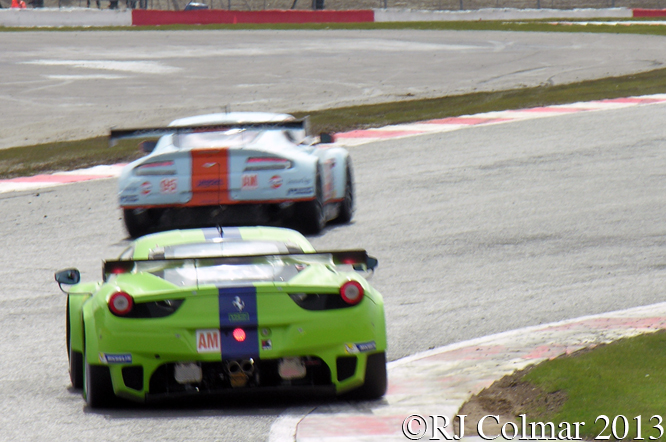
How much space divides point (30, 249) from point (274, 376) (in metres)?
5.71

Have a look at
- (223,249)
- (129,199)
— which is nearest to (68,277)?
(223,249)

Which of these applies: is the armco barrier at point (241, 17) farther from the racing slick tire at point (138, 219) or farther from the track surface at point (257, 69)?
the racing slick tire at point (138, 219)

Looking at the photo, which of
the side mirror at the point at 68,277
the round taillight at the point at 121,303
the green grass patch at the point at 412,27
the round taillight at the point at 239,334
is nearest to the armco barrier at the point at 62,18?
the green grass patch at the point at 412,27

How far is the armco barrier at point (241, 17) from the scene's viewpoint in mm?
40688

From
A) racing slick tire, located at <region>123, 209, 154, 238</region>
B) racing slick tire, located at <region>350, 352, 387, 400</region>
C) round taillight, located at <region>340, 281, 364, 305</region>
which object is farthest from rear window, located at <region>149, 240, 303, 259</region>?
racing slick tire, located at <region>123, 209, 154, 238</region>

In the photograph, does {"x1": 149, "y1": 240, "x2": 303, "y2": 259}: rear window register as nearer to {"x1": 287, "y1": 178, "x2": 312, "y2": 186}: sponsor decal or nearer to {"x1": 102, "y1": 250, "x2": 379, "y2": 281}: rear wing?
{"x1": 102, "y1": 250, "x2": 379, "y2": 281}: rear wing

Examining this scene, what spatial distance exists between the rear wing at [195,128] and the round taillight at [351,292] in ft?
16.4

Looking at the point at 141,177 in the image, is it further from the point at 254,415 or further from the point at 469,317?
the point at 254,415

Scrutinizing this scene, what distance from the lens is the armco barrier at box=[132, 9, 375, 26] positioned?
133 ft

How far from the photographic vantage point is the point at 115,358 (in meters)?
5.42

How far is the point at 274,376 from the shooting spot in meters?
5.52

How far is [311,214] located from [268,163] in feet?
2.25

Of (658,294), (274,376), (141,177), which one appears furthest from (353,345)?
(141,177)

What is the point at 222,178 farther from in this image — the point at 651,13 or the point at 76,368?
the point at 651,13
